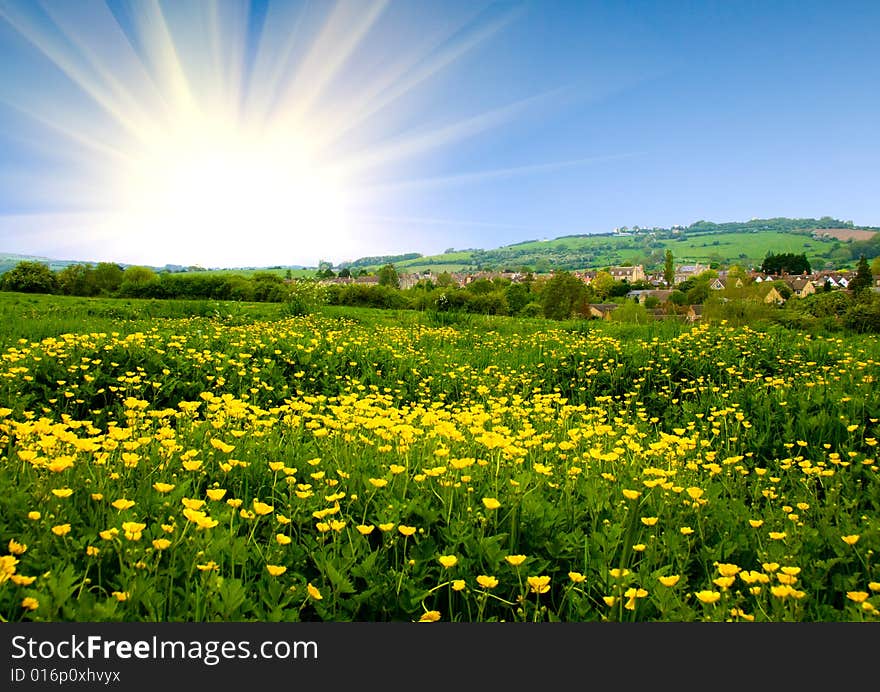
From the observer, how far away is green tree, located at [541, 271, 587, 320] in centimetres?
7462

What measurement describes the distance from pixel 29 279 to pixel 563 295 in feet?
220

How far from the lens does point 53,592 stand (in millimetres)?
1924

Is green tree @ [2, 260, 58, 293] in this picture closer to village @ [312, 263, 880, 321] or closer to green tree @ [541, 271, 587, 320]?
village @ [312, 263, 880, 321]

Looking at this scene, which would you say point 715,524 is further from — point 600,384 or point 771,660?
point 600,384

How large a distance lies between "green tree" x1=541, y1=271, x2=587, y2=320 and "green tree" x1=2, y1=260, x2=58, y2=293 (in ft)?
209

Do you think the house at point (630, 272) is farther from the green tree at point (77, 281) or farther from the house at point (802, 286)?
the green tree at point (77, 281)

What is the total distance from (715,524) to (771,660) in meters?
1.49

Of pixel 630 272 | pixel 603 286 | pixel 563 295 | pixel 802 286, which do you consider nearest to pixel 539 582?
pixel 563 295

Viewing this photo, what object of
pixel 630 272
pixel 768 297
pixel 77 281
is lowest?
pixel 630 272

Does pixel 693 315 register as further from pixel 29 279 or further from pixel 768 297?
pixel 29 279

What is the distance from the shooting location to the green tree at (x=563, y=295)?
245 feet

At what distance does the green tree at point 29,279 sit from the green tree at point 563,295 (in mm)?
63564

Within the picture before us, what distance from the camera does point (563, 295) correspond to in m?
75.1

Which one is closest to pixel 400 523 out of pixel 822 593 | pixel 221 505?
pixel 221 505
